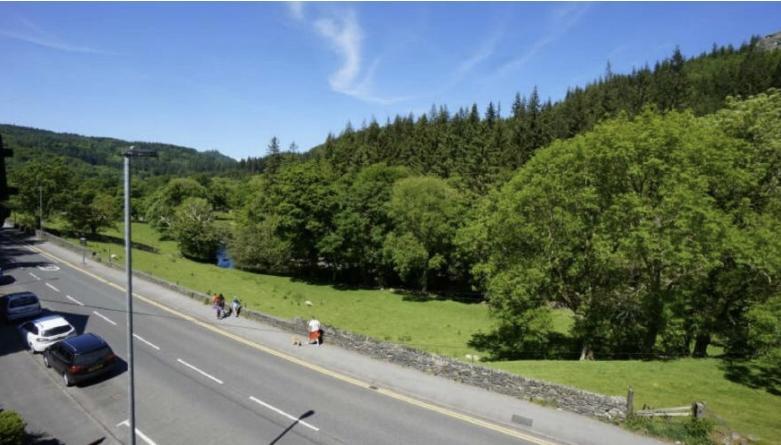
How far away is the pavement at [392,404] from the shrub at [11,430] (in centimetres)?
265

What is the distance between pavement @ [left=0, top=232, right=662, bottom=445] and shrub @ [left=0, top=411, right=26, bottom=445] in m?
2.65

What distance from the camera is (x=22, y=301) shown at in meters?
26.4

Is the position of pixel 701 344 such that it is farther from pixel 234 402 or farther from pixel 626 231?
pixel 234 402

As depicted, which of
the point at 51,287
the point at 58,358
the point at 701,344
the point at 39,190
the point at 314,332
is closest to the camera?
the point at 58,358

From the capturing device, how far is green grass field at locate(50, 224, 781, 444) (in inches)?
658

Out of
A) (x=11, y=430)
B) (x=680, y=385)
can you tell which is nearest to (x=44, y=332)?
(x=11, y=430)

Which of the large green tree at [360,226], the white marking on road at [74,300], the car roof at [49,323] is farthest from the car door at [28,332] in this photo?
the large green tree at [360,226]

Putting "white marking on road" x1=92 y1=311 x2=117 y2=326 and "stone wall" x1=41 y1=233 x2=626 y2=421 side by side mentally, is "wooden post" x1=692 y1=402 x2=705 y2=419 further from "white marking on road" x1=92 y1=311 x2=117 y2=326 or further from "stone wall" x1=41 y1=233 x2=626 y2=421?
"white marking on road" x1=92 y1=311 x2=117 y2=326

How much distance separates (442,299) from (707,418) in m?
34.7

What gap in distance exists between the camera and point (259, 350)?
2291cm

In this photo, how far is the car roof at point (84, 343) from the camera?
18812mm

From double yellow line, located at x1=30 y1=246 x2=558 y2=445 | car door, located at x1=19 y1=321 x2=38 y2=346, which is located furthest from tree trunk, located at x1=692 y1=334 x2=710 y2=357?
car door, located at x1=19 y1=321 x2=38 y2=346

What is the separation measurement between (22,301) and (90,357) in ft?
41.2

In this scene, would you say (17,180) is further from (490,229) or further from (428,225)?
(490,229)
